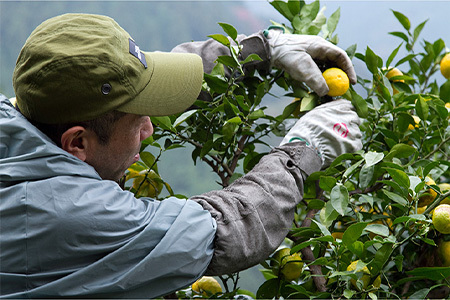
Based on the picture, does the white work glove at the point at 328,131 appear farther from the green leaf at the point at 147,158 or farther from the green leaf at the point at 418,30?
the green leaf at the point at 418,30

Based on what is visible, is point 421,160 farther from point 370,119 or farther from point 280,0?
point 280,0

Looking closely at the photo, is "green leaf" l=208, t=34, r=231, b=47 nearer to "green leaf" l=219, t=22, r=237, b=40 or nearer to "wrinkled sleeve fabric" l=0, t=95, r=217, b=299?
"green leaf" l=219, t=22, r=237, b=40

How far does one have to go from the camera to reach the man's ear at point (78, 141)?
96cm

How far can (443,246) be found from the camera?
126 centimetres

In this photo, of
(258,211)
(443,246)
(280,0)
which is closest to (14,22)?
(280,0)

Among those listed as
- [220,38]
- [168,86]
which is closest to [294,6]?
[220,38]

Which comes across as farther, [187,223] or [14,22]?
[14,22]

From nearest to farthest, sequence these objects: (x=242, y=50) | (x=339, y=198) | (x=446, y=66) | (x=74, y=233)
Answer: (x=74, y=233), (x=339, y=198), (x=242, y=50), (x=446, y=66)

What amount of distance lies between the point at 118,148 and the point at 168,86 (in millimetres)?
147

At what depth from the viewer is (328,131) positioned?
1209 millimetres

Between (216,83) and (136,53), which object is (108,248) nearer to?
(136,53)

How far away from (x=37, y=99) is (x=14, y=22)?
1337 millimetres

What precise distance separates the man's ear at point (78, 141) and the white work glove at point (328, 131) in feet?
1.41

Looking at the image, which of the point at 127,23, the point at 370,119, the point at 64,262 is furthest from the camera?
the point at 127,23
